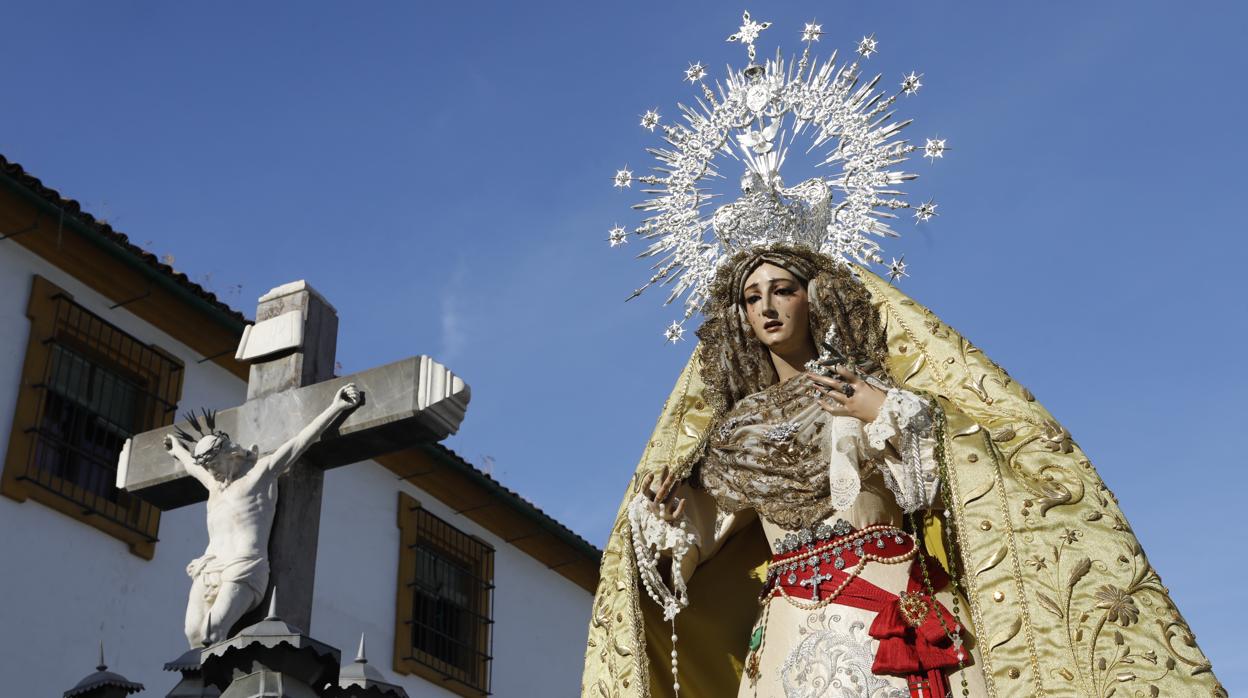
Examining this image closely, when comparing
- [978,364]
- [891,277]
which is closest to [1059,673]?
[978,364]

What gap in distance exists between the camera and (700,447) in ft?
14.7

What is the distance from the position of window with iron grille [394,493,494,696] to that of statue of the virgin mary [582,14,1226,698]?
6.29 m

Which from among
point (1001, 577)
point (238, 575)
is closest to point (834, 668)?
point (1001, 577)

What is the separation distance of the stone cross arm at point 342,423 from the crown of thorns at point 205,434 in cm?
4

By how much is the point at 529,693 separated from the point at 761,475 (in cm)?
809

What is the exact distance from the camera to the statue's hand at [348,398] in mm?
3855

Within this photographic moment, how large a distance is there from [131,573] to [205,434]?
452 centimetres

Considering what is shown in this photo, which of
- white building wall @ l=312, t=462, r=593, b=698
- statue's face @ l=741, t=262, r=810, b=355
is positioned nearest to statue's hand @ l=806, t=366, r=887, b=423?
statue's face @ l=741, t=262, r=810, b=355

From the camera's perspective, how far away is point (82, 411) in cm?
836

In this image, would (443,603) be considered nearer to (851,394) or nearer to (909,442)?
(851,394)

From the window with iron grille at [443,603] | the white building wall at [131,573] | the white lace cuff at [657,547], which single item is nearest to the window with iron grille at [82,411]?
the white building wall at [131,573]

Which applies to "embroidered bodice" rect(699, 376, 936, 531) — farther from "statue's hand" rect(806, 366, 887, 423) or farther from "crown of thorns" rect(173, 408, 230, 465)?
"crown of thorns" rect(173, 408, 230, 465)

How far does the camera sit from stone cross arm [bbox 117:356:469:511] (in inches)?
149

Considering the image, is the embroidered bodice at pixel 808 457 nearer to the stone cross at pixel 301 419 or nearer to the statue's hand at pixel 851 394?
the statue's hand at pixel 851 394
